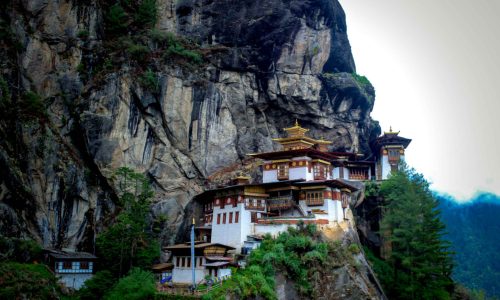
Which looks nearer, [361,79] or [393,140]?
[393,140]

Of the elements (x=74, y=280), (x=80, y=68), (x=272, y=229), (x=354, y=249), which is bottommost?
(x=74, y=280)

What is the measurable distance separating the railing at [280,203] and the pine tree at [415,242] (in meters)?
9.32

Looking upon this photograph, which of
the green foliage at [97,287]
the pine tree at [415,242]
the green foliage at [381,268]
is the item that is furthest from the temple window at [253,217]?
the green foliage at [97,287]

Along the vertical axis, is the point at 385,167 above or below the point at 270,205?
above

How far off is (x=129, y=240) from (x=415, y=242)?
2441 centimetres

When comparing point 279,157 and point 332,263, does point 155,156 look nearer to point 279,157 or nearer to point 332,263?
point 279,157

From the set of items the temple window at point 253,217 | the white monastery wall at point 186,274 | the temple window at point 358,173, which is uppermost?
the temple window at point 358,173

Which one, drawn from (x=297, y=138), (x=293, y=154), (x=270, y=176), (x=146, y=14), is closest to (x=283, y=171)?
(x=270, y=176)

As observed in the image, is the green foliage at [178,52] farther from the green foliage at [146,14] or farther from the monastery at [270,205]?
the monastery at [270,205]

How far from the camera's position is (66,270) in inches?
1727

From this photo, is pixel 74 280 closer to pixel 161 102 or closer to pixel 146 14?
pixel 161 102

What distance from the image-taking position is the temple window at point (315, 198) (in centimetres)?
4838

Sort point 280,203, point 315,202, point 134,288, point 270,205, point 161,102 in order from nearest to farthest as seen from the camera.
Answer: point 134,288, point 315,202, point 280,203, point 270,205, point 161,102

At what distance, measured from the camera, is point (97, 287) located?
4141 cm
